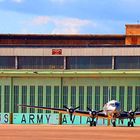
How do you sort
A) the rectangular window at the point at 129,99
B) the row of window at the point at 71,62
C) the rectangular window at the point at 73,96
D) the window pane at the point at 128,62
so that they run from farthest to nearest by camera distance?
the row of window at the point at 71,62 < the window pane at the point at 128,62 < the rectangular window at the point at 73,96 < the rectangular window at the point at 129,99

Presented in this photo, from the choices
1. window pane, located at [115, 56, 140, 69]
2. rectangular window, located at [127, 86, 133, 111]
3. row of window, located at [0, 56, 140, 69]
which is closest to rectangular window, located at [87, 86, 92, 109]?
row of window, located at [0, 56, 140, 69]

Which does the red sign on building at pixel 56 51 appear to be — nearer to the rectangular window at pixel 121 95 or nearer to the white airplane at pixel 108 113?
the white airplane at pixel 108 113

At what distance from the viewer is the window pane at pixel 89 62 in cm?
10869

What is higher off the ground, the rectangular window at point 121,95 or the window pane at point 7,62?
the window pane at point 7,62

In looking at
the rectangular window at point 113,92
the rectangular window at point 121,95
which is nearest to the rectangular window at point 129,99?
the rectangular window at point 121,95

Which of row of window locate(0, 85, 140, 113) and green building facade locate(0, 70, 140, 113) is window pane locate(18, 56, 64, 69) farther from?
row of window locate(0, 85, 140, 113)

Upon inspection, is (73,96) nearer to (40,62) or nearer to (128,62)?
(40,62)

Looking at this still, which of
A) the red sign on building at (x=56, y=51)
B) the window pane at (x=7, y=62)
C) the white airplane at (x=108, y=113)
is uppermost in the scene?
the red sign on building at (x=56, y=51)

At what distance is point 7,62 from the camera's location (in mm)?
110438

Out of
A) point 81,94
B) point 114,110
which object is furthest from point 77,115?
point 114,110

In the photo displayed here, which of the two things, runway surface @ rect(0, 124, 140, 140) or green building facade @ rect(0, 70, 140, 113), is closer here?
runway surface @ rect(0, 124, 140, 140)

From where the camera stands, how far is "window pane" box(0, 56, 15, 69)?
110 m

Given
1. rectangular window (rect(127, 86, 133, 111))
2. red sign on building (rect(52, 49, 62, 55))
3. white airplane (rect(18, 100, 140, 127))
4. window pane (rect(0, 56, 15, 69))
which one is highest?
red sign on building (rect(52, 49, 62, 55))

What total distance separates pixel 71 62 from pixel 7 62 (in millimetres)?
11609
